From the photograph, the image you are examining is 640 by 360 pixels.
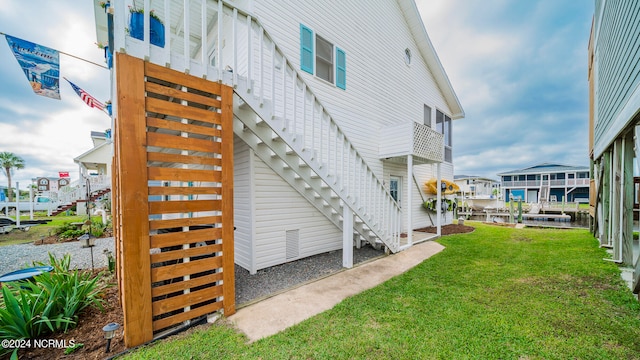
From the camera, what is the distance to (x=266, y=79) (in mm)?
4789

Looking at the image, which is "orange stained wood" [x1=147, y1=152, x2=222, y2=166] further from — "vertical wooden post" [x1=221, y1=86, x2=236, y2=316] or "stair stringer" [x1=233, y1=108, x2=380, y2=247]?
"stair stringer" [x1=233, y1=108, x2=380, y2=247]

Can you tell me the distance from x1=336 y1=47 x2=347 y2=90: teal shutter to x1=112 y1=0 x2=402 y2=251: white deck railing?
1.58 metres

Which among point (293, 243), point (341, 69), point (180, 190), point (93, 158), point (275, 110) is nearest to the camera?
point (180, 190)

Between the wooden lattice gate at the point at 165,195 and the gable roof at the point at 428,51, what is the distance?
9.13 meters

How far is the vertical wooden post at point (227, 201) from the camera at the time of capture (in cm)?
287

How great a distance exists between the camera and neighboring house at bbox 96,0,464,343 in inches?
97.0

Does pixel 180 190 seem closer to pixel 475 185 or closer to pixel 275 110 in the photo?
pixel 275 110

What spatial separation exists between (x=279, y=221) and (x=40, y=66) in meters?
6.14

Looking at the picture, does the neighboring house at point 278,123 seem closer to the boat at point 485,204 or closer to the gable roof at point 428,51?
the gable roof at point 428,51

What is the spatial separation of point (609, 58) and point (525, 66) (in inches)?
621

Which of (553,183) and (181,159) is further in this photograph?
(553,183)

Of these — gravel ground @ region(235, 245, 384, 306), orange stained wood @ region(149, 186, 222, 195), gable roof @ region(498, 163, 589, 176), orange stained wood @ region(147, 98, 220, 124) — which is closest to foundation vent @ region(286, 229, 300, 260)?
gravel ground @ region(235, 245, 384, 306)

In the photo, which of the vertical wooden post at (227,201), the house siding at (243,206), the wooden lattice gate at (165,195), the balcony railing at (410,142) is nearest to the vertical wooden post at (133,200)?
the wooden lattice gate at (165,195)

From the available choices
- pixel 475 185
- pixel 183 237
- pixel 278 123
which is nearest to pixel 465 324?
pixel 183 237
